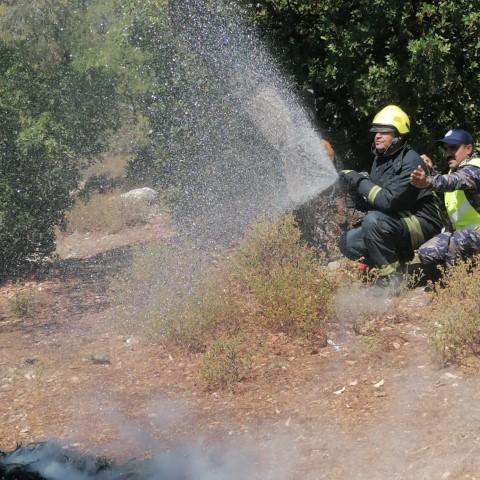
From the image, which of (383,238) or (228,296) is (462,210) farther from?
(228,296)

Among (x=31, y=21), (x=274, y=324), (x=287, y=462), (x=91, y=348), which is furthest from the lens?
(x=31, y=21)

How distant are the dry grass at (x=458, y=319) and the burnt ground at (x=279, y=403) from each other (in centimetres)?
13

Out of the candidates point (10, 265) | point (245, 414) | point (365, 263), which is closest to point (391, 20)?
point (365, 263)

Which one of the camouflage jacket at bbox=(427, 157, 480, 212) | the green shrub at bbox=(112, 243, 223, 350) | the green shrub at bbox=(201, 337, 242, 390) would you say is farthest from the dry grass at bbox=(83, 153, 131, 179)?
the green shrub at bbox=(201, 337, 242, 390)

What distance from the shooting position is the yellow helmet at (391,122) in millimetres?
6102

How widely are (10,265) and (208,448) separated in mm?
5752

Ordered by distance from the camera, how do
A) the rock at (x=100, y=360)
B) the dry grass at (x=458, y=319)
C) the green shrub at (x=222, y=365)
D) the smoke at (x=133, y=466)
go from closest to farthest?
the smoke at (x=133, y=466), the dry grass at (x=458, y=319), the green shrub at (x=222, y=365), the rock at (x=100, y=360)

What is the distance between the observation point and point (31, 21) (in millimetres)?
18344

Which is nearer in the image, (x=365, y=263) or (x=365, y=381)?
(x=365, y=381)

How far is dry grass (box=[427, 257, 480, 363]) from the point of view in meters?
4.86

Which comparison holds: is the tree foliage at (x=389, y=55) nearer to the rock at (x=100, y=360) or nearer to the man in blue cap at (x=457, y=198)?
the man in blue cap at (x=457, y=198)

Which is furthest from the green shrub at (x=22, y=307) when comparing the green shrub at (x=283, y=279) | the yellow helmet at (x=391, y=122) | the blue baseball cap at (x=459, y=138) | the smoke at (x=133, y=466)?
the blue baseball cap at (x=459, y=138)

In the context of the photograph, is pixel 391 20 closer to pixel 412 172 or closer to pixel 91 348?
pixel 412 172

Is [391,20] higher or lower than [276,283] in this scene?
higher
